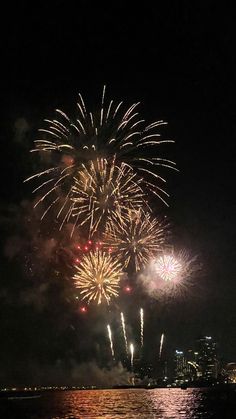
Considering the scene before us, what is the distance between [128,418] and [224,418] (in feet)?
53.2

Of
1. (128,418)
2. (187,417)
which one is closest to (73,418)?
(128,418)

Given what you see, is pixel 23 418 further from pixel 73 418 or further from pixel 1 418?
pixel 73 418

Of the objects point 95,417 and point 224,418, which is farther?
point 95,417

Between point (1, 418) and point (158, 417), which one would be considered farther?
point (158, 417)

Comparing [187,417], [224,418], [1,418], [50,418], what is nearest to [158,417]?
[187,417]

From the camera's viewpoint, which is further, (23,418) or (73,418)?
(73,418)

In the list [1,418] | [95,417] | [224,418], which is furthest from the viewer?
[95,417]

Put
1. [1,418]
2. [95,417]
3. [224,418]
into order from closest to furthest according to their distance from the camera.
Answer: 1. [1,418]
2. [224,418]
3. [95,417]

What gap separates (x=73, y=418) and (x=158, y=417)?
598 inches

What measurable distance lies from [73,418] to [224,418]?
26.3 metres

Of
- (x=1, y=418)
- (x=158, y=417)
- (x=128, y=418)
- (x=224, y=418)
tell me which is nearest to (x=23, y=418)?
(x=1, y=418)

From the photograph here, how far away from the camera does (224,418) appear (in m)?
84.4

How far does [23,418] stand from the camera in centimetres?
8062

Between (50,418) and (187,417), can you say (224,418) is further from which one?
(50,418)
